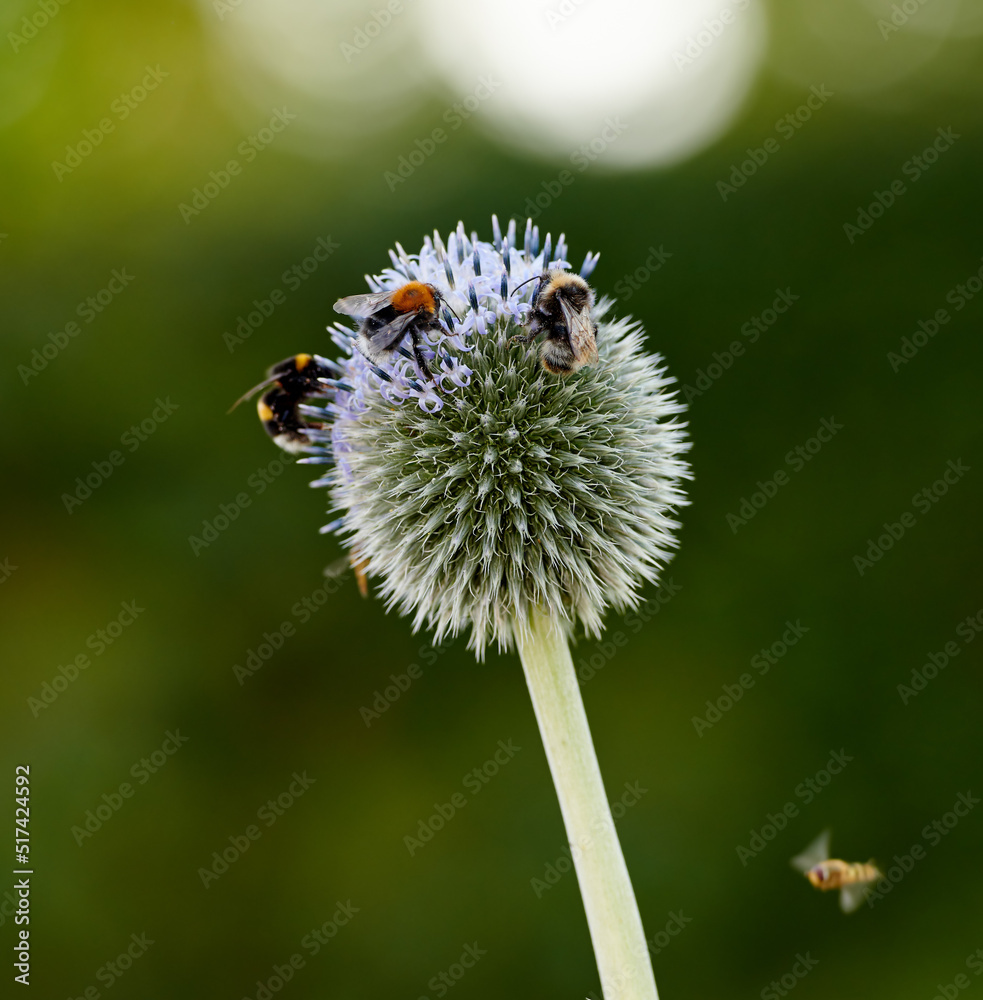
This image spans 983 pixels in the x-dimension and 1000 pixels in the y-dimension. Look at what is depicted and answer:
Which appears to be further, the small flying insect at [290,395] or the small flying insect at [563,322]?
the small flying insect at [290,395]

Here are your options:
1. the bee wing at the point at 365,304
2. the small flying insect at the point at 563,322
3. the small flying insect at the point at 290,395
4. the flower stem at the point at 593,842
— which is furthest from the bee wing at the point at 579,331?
the small flying insect at the point at 290,395

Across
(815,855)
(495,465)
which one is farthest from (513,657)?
(495,465)

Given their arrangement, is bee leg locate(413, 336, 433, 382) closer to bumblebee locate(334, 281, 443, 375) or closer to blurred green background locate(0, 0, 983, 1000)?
bumblebee locate(334, 281, 443, 375)

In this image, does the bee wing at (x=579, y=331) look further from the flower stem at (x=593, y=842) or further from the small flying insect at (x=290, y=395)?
the small flying insect at (x=290, y=395)

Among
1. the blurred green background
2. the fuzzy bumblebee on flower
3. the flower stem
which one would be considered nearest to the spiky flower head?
the fuzzy bumblebee on flower

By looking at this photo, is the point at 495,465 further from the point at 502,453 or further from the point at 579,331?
the point at 579,331

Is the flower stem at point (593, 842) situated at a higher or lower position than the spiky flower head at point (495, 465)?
lower

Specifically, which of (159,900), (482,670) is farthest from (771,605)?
(159,900)
